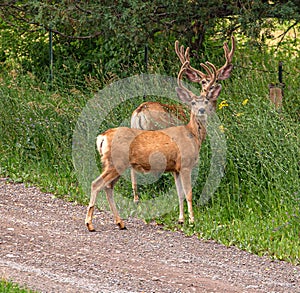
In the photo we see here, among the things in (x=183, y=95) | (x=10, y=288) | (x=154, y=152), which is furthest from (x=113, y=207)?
(x=10, y=288)

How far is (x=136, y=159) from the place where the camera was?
368 inches

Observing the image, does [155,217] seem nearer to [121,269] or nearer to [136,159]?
[136,159]

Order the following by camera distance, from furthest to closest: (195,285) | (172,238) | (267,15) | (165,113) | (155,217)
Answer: (267,15) < (165,113) < (155,217) < (172,238) < (195,285)

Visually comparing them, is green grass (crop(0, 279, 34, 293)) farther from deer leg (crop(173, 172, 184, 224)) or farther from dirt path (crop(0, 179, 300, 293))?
deer leg (crop(173, 172, 184, 224))

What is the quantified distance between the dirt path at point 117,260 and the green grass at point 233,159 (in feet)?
1.21

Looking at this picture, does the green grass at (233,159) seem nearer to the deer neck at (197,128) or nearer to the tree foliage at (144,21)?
the deer neck at (197,128)

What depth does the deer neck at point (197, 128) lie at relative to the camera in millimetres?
9758

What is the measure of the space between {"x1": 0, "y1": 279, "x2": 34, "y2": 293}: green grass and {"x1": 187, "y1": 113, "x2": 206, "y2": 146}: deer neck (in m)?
3.65

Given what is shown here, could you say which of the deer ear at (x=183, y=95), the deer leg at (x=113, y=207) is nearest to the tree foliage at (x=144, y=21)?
the deer ear at (x=183, y=95)

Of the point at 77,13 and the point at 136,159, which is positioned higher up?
the point at 77,13

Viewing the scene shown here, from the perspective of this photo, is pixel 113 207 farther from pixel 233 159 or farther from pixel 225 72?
pixel 225 72

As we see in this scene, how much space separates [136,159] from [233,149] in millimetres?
1602

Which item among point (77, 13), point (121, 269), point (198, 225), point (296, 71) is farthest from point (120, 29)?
point (121, 269)

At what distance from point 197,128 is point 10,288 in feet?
12.7
